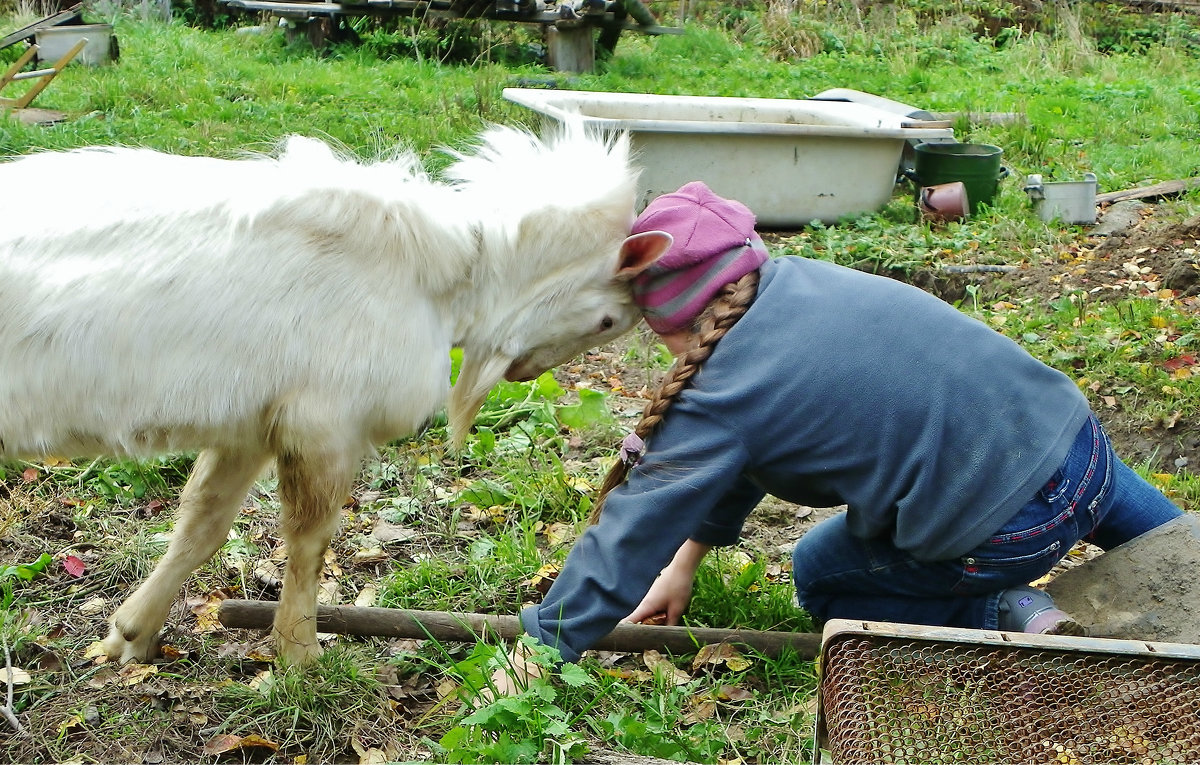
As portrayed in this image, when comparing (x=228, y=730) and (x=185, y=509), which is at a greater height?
(x=185, y=509)

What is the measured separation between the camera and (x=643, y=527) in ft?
8.10

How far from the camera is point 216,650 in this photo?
10.4 ft

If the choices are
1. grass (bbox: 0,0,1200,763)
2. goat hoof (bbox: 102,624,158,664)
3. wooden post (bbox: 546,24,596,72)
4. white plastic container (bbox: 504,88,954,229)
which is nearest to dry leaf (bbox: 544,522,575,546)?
grass (bbox: 0,0,1200,763)

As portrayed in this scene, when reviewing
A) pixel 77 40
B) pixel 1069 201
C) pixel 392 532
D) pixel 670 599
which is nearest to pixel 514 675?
pixel 670 599

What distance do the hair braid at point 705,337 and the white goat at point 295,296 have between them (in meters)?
0.19

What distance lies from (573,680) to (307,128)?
615 cm

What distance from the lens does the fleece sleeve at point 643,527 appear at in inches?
97.3

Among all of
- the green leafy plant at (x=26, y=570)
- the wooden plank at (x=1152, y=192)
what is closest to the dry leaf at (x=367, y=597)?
the green leafy plant at (x=26, y=570)

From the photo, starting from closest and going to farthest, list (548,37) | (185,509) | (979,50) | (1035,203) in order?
1. (185,509)
2. (1035,203)
3. (548,37)
4. (979,50)

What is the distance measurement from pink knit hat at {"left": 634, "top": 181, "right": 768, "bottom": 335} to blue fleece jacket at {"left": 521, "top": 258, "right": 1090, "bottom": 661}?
9 centimetres

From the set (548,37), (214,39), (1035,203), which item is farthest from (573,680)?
(214,39)

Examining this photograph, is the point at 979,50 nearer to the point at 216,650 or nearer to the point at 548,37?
the point at 548,37

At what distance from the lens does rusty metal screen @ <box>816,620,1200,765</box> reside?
230cm

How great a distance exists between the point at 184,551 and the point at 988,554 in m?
2.09
